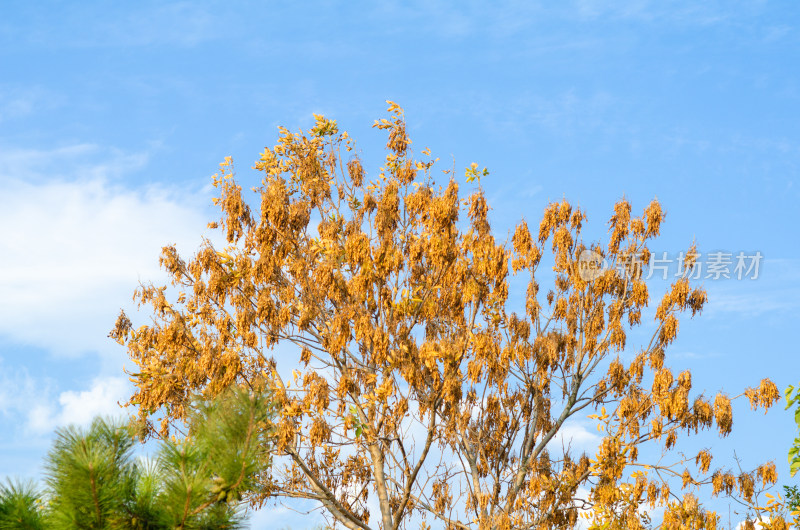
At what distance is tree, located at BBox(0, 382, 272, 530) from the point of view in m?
5.59

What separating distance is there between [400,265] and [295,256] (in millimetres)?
1481

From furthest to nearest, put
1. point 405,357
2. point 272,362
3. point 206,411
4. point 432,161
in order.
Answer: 1. point 432,161
2. point 272,362
3. point 405,357
4. point 206,411

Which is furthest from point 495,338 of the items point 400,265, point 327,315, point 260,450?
point 260,450

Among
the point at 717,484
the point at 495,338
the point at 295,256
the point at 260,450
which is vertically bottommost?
the point at 260,450

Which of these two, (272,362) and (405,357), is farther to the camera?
(272,362)

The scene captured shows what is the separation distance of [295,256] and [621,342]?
4204 mm

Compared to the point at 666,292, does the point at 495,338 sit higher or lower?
lower

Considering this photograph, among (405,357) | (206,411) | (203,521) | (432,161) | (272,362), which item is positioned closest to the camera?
(203,521)

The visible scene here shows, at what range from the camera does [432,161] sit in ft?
35.9

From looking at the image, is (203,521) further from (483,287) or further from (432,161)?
(432,161)

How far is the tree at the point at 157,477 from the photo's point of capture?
5.59m

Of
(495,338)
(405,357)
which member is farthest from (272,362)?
(495,338)

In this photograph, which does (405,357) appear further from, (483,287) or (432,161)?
(432,161)

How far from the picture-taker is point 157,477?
584 centimetres
